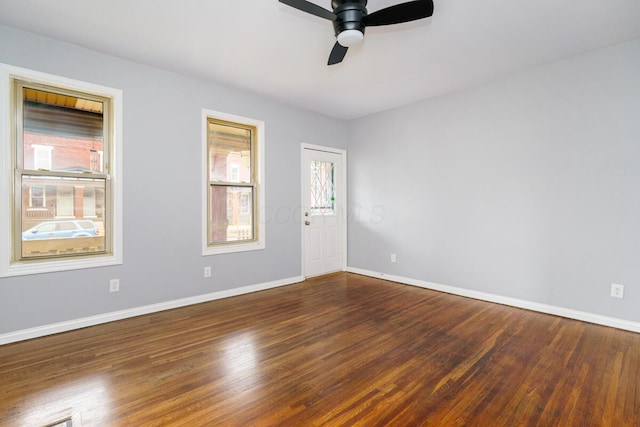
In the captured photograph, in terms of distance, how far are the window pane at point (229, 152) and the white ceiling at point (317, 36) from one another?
2.05ft

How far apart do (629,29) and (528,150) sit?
124cm

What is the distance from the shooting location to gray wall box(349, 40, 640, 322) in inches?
115

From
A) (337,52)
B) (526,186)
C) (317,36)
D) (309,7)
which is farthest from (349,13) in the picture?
(526,186)

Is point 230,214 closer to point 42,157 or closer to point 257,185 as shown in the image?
point 257,185

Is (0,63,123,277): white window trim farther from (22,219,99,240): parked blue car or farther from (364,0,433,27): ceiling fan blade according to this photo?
(364,0,433,27): ceiling fan blade

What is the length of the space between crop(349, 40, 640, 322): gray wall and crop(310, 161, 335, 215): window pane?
2.82ft

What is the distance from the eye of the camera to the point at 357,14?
6.94 feet

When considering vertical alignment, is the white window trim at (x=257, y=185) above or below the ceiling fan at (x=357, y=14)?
below

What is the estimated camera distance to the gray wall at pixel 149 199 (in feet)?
8.98

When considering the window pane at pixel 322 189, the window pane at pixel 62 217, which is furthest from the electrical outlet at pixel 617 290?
the window pane at pixel 62 217

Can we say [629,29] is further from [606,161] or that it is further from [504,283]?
[504,283]

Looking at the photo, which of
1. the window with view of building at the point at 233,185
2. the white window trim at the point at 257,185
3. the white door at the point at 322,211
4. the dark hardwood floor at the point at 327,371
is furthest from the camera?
the white door at the point at 322,211

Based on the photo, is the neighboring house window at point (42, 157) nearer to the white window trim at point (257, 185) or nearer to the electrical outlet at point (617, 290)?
the white window trim at point (257, 185)

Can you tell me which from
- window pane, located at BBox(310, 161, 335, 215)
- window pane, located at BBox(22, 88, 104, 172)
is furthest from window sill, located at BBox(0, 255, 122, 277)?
window pane, located at BBox(310, 161, 335, 215)
